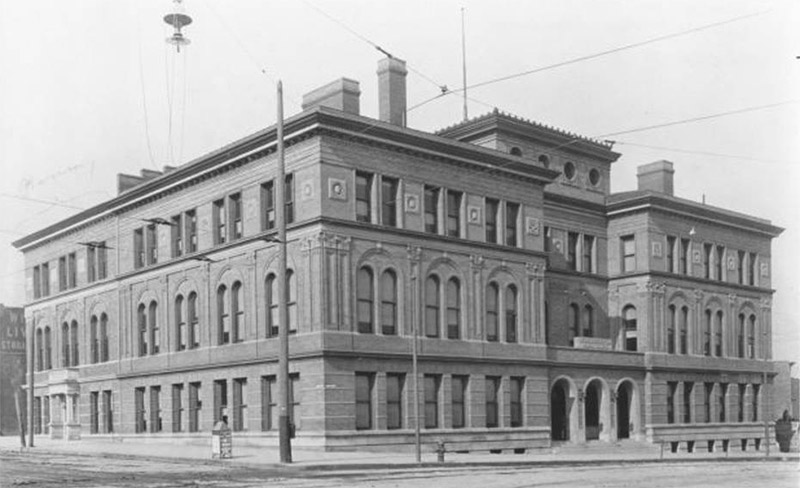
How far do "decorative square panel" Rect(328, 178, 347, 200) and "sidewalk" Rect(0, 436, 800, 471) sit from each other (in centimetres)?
925

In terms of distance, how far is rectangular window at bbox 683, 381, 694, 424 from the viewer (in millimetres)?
53406

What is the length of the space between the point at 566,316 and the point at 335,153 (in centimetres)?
1807

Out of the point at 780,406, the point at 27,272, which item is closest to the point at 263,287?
the point at 27,272

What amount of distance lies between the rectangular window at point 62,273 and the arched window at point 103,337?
5.54 meters

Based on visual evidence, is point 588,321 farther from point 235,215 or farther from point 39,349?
point 39,349

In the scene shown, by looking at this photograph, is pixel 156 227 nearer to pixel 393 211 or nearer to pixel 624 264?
pixel 393 211

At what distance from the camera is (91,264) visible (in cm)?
5372

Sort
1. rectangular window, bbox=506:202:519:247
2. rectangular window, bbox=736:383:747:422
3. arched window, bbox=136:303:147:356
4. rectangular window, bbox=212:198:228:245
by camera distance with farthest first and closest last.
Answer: rectangular window, bbox=736:383:747:422 → arched window, bbox=136:303:147:356 → rectangular window, bbox=506:202:519:247 → rectangular window, bbox=212:198:228:245

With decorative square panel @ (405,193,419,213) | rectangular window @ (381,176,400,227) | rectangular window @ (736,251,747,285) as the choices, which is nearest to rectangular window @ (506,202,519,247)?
decorative square panel @ (405,193,419,213)

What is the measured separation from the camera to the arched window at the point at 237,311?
41.5 meters

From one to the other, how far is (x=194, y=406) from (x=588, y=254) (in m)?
21.4

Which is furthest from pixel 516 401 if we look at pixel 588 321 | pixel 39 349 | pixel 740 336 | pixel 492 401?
pixel 39 349

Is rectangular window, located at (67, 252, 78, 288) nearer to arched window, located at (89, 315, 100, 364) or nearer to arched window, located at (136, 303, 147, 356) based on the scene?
arched window, located at (89, 315, 100, 364)

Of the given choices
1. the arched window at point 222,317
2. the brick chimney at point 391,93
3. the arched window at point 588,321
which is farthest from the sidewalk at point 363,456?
the brick chimney at point 391,93
